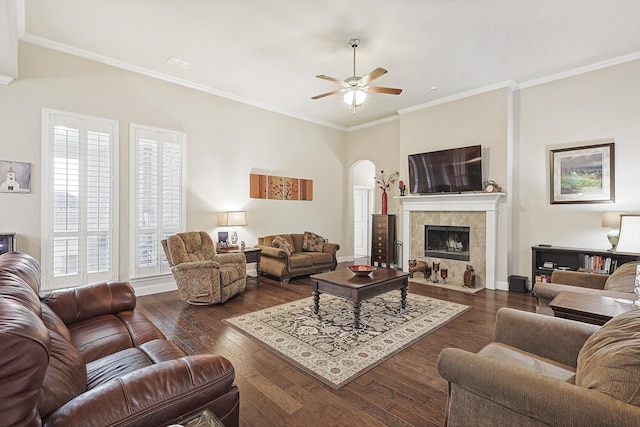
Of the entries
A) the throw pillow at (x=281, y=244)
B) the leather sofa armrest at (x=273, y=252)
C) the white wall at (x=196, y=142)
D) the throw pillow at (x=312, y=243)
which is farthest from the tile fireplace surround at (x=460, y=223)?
the leather sofa armrest at (x=273, y=252)

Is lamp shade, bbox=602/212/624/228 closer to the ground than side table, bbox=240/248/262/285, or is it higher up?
higher up

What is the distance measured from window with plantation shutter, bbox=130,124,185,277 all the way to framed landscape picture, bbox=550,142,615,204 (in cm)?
612

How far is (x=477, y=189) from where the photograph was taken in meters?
5.44

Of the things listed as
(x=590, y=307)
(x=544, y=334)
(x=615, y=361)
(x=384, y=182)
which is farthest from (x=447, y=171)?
(x=615, y=361)

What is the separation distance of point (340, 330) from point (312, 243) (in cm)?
326

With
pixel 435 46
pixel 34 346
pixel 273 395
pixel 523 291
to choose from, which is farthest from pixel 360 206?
pixel 34 346

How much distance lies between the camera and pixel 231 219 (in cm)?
553

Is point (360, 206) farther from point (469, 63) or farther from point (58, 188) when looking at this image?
point (58, 188)

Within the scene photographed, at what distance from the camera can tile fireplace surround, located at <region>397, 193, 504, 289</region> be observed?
17.4 feet

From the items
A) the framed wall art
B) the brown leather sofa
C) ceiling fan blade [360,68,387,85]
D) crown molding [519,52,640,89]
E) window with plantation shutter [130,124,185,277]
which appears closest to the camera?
the brown leather sofa

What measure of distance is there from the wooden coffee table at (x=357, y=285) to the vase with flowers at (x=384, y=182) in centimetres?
324

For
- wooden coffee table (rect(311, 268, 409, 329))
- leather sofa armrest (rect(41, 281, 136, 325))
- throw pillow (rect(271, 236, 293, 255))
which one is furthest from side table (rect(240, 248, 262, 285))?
leather sofa armrest (rect(41, 281, 136, 325))

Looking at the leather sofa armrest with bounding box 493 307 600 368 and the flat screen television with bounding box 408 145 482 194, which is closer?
the leather sofa armrest with bounding box 493 307 600 368

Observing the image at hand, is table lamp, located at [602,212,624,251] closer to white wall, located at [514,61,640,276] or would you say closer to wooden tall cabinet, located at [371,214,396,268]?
white wall, located at [514,61,640,276]
